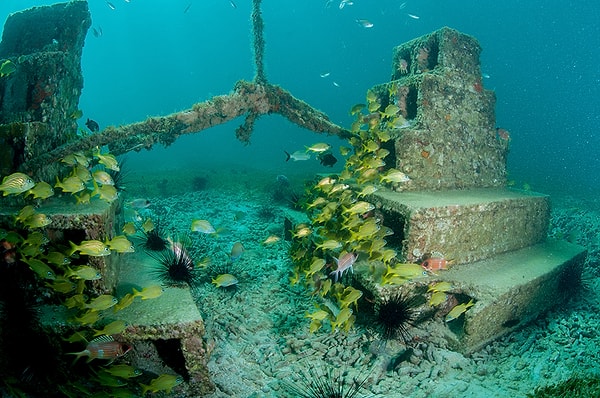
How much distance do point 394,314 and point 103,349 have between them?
373cm

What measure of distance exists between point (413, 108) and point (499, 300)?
184 inches

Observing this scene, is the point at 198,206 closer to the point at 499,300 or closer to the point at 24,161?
the point at 24,161

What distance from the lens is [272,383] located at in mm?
4402

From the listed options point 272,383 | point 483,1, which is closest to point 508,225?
point 272,383

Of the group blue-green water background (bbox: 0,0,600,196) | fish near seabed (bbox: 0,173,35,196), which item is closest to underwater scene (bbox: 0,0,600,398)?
fish near seabed (bbox: 0,173,35,196)

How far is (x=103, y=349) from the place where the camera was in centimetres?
348

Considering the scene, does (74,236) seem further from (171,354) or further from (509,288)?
(509,288)

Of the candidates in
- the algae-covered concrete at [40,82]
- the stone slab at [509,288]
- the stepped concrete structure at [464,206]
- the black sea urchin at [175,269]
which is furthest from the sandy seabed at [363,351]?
the algae-covered concrete at [40,82]

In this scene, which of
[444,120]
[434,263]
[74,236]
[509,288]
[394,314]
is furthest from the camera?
[444,120]

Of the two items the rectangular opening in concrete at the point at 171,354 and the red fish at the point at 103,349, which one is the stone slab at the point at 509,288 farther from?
the red fish at the point at 103,349

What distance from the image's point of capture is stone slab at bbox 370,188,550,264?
5.45m

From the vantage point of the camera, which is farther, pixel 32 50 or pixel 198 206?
pixel 198 206

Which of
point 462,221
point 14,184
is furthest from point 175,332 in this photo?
point 462,221

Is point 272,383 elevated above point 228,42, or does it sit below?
below
